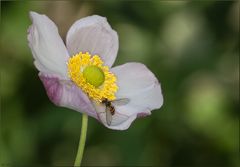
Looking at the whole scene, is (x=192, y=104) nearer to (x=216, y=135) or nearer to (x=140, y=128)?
(x=216, y=135)

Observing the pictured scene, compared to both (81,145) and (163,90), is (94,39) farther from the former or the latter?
(163,90)

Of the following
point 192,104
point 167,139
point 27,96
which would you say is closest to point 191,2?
point 192,104

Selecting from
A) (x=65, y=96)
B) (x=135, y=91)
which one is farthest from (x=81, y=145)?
(x=135, y=91)

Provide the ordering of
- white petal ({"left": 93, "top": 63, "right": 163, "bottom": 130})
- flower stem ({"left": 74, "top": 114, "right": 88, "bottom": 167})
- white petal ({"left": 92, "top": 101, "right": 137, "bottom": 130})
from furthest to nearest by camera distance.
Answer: white petal ({"left": 93, "top": 63, "right": 163, "bottom": 130}) → white petal ({"left": 92, "top": 101, "right": 137, "bottom": 130}) → flower stem ({"left": 74, "top": 114, "right": 88, "bottom": 167})

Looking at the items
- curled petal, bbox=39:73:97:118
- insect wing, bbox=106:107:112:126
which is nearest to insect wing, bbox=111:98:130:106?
insect wing, bbox=106:107:112:126

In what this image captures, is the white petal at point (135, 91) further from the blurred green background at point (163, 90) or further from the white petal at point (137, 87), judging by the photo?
the blurred green background at point (163, 90)

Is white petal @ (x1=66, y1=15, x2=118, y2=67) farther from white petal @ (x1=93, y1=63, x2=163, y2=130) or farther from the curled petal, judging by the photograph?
the curled petal

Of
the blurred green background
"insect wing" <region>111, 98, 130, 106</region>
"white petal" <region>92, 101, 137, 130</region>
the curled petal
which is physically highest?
the curled petal
